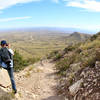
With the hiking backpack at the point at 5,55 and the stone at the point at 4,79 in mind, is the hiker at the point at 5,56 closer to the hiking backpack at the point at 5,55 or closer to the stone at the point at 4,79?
the hiking backpack at the point at 5,55

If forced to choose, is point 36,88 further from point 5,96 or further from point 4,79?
point 5,96

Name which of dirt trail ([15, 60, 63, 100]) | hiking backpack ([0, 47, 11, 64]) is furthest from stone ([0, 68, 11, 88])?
hiking backpack ([0, 47, 11, 64])


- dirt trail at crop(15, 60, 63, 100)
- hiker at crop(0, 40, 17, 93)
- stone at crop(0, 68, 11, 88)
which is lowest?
dirt trail at crop(15, 60, 63, 100)

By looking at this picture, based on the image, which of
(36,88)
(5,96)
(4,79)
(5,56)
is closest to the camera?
(5,96)

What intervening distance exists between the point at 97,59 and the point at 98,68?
88 centimetres

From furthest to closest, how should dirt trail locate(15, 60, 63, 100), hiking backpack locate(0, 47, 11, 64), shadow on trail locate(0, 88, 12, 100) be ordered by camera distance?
dirt trail locate(15, 60, 63, 100) < hiking backpack locate(0, 47, 11, 64) < shadow on trail locate(0, 88, 12, 100)

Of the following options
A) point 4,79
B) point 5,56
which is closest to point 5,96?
point 4,79

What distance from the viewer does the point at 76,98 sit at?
534cm

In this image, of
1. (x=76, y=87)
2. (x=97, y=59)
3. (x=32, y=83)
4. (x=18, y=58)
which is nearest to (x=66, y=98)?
(x=76, y=87)

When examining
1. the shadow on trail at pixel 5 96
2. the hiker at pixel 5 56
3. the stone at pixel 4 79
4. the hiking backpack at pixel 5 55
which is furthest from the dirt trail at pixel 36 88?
the hiking backpack at pixel 5 55

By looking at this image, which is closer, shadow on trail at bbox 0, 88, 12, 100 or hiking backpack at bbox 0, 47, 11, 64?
shadow on trail at bbox 0, 88, 12, 100

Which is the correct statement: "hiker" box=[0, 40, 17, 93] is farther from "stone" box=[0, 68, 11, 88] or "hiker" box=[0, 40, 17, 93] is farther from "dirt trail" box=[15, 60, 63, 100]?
"dirt trail" box=[15, 60, 63, 100]

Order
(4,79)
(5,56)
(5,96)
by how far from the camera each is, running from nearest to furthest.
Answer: (5,96) → (5,56) → (4,79)

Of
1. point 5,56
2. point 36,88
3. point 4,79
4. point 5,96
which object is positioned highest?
point 5,56
